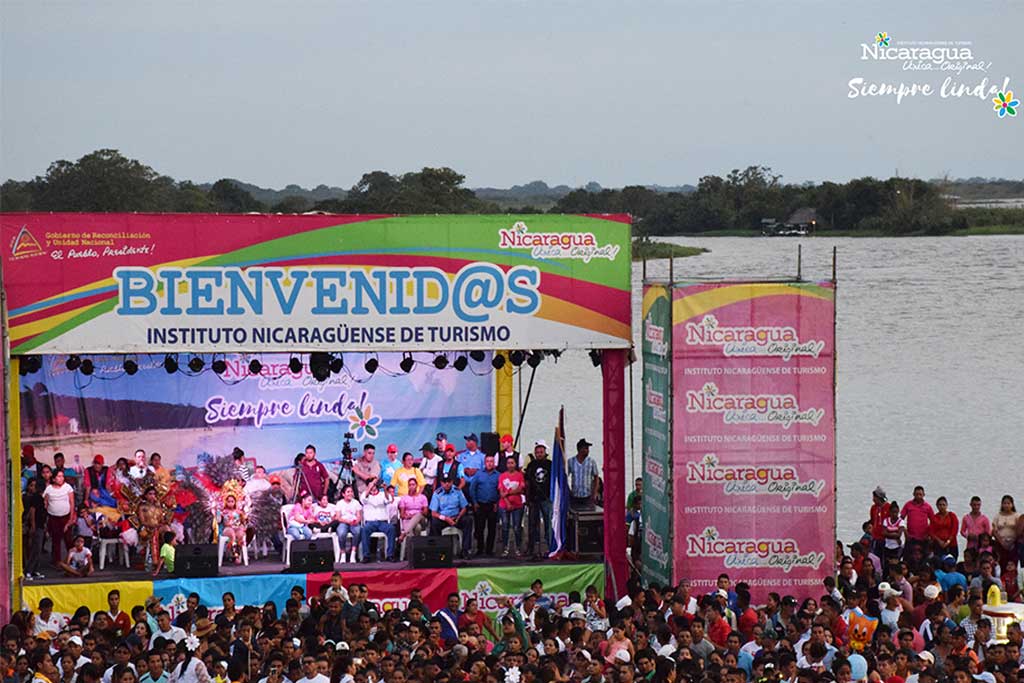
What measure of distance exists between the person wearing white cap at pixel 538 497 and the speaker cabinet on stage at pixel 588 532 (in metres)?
0.65

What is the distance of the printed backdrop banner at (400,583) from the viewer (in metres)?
18.6

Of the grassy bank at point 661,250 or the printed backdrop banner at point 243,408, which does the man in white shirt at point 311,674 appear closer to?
the printed backdrop banner at point 243,408

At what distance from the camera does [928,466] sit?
1532 inches

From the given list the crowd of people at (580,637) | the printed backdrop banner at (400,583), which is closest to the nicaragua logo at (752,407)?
the crowd of people at (580,637)

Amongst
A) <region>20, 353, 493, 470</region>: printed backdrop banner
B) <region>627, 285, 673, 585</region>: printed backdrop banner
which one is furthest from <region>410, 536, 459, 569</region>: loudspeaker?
<region>20, 353, 493, 470</region>: printed backdrop banner

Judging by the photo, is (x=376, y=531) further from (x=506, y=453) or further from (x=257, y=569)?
(x=506, y=453)

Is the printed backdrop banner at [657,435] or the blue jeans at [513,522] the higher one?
the printed backdrop banner at [657,435]

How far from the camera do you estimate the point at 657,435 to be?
1900 cm

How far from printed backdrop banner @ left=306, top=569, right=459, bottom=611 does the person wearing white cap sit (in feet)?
4.84

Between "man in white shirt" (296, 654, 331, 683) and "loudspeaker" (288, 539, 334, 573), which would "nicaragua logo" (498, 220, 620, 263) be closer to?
"loudspeaker" (288, 539, 334, 573)

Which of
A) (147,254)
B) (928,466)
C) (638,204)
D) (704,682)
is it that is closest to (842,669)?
(704,682)

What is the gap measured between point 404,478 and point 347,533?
3.92 ft

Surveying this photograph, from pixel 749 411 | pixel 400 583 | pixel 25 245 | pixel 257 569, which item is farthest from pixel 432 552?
pixel 25 245

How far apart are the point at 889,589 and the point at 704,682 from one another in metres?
4.94
